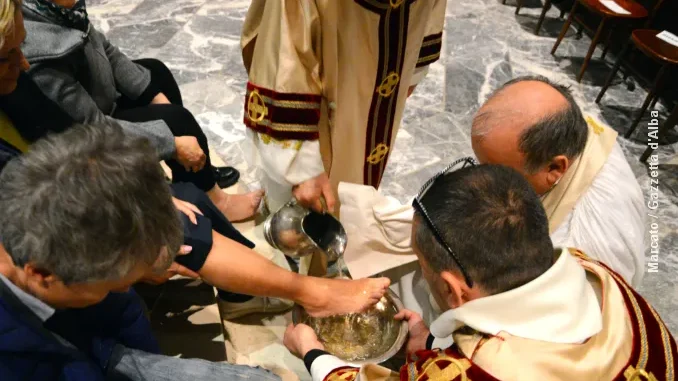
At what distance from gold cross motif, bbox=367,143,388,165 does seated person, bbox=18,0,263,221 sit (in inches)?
25.7

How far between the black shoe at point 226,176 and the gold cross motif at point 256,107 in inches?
43.5

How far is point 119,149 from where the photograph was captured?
0.85 metres

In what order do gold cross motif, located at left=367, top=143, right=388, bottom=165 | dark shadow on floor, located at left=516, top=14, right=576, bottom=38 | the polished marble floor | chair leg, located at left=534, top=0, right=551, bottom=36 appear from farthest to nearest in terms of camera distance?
1. dark shadow on floor, located at left=516, top=14, right=576, bottom=38
2. chair leg, located at left=534, top=0, right=551, bottom=36
3. the polished marble floor
4. gold cross motif, located at left=367, top=143, right=388, bottom=165

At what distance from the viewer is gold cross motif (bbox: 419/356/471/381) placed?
92cm

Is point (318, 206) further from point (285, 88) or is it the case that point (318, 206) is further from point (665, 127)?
point (665, 127)

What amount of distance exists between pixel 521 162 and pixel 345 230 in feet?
1.89

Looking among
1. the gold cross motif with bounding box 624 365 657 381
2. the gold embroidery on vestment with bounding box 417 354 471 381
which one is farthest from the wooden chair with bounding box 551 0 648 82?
the gold embroidery on vestment with bounding box 417 354 471 381

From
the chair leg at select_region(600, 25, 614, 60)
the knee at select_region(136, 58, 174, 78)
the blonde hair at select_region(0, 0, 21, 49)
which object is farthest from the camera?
the chair leg at select_region(600, 25, 614, 60)

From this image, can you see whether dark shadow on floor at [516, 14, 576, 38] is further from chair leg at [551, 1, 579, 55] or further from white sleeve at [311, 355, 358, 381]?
white sleeve at [311, 355, 358, 381]

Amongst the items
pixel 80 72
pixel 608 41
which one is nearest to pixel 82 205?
pixel 80 72

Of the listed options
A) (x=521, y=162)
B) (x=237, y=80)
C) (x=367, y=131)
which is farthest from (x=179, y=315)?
(x=237, y=80)

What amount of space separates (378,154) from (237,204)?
0.86 m

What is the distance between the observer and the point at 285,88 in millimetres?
1354

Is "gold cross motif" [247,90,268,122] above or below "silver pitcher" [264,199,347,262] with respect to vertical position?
above
